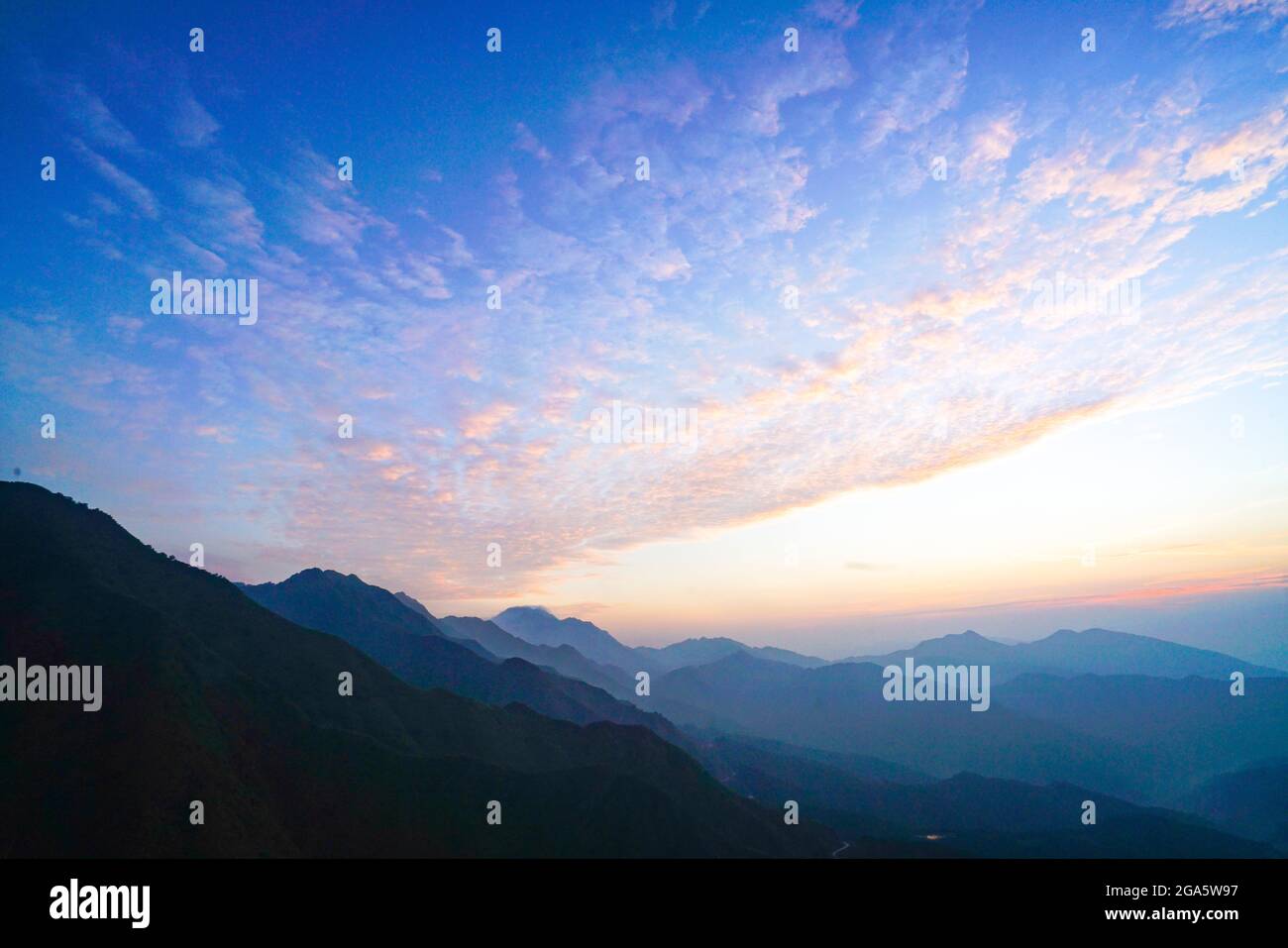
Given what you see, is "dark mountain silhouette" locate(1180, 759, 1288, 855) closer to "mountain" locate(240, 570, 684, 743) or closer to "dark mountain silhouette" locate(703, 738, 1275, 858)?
"dark mountain silhouette" locate(703, 738, 1275, 858)

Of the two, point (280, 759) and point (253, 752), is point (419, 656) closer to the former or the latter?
point (280, 759)

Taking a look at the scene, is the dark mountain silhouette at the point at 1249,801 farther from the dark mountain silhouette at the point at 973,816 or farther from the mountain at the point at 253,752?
the mountain at the point at 253,752

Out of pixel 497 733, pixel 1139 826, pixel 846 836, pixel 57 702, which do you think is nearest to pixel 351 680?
pixel 497 733

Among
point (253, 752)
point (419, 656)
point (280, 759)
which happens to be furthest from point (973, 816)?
point (253, 752)

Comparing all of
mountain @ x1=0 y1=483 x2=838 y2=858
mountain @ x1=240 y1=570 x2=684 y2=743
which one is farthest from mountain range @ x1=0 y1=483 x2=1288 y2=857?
mountain @ x1=240 y1=570 x2=684 y2=743
